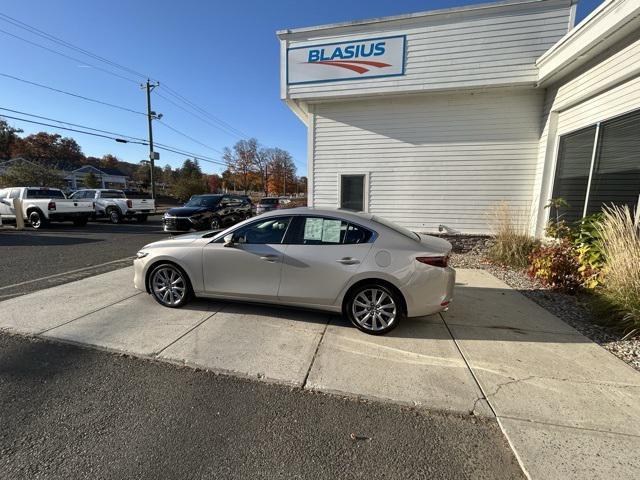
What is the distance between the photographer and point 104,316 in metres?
3.93

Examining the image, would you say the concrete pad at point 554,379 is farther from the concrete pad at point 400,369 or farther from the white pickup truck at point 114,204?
the white pickup truck at point 114,204

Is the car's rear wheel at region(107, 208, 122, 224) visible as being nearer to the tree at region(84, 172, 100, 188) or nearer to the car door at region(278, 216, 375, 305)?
the car door at region(278, 216, 375, 305)

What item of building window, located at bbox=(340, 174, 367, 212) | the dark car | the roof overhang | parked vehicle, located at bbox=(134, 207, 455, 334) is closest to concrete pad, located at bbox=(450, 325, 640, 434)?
parked vehicle, located at bbox=(134, 207, 455, 334)

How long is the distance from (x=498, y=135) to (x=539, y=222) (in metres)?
2.28

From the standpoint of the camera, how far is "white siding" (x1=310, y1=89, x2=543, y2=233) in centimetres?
714

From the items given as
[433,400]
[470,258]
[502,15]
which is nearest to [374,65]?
[502,15]

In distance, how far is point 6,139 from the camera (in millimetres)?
53438

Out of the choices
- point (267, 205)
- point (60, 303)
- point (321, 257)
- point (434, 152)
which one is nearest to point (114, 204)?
point (267, 205)

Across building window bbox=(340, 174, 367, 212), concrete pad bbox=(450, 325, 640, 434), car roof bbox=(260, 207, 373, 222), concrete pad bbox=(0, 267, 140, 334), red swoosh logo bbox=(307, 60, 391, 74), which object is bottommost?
concrete pad bbox=(0, 267, 140, 334)

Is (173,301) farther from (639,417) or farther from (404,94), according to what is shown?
(404,94)

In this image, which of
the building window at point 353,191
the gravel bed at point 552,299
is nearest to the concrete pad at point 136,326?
the gravel bed at point 552,299

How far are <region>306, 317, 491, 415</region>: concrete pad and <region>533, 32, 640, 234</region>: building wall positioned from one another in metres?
4.98

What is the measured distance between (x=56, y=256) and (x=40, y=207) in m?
7.80

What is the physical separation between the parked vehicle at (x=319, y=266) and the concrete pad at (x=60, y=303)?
1.04 metres
